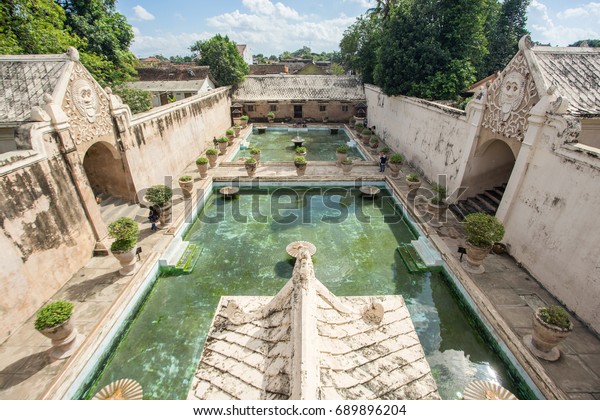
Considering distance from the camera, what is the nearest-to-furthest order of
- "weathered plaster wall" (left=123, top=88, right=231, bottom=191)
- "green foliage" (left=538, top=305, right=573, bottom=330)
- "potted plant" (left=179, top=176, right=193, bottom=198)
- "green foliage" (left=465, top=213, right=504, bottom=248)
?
"green foliage" (left=538, top=305, right=573, bottom=330), "green foliage" (left=465, top=213, right=504, bottom=248), "weathered plaster wall" (left=123, top=88, right=231, bottom=191), "potted plant" (left=179, top=176, right=193, bottom=198)

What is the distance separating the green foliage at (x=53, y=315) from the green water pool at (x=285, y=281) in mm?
1674

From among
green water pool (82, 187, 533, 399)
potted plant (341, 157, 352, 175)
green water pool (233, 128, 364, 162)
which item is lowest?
green water pool (82, 187, 533, 399)

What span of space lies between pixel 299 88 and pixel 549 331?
101 feet

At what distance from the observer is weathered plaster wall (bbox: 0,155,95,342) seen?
7.02 metres

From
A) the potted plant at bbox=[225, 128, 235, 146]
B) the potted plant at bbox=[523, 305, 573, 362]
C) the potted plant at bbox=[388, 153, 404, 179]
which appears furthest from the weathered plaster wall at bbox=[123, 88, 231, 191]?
the potted plant at bbox=[523, 305, 573, 362]

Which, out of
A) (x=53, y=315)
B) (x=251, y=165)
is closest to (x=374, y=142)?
(x=251, y=165)

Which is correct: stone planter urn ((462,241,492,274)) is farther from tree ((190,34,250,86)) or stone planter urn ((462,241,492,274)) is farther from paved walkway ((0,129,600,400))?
tree ((190,34,250,86))

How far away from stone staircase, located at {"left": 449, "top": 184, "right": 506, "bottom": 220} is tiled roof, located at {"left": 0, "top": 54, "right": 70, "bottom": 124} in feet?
49.4

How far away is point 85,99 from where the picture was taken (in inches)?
384

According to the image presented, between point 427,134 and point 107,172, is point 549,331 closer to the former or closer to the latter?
point 427,134

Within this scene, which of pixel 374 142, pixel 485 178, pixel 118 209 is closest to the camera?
pixel 118 209

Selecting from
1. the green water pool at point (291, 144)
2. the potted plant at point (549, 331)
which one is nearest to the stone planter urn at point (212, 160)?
the green water pool at point (291, 144)

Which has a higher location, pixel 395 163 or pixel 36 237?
pixel 36 237

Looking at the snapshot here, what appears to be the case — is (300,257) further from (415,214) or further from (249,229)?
(415,214)
